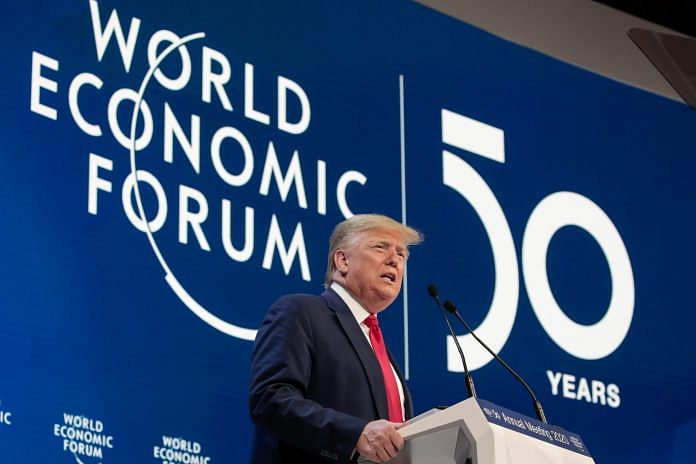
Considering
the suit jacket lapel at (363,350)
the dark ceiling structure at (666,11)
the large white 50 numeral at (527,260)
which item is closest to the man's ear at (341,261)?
the suit jacket lapel at (363,350)

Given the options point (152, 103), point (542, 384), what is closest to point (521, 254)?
point (542, 384)

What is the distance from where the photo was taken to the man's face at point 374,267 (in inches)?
132

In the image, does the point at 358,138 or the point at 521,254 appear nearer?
the point at 358,138

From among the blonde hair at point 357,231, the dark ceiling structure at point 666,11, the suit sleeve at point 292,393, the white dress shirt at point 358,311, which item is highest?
the dark ceiling structure at point 666,11

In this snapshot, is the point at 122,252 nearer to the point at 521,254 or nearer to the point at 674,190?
the point at 521,254

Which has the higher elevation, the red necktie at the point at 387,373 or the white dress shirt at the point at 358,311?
the white dress shirt at the point at 358,311

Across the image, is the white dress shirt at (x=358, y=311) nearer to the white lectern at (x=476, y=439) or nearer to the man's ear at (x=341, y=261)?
the man's ear at (x=341, y=261)

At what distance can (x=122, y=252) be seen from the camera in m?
3.83

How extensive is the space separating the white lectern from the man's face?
0.69 metres

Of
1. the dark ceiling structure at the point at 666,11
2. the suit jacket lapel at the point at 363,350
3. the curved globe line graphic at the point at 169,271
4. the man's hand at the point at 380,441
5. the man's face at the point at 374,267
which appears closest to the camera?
the man's hand at the point at 380,441

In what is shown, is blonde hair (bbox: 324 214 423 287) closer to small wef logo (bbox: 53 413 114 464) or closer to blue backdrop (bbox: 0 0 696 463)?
blue backdrop (bbox: 0 0 696 463)

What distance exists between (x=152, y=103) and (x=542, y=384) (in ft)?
6.01

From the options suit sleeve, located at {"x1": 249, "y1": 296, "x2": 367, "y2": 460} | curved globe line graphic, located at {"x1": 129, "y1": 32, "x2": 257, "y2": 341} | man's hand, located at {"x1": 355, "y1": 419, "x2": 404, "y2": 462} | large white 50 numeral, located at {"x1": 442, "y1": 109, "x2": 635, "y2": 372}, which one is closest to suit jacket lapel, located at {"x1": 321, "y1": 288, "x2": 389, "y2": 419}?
suit sleeve, located at {"x1": 249, "y1": 296, "x2": 367, "y2": 460}

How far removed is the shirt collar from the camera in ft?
10.8
